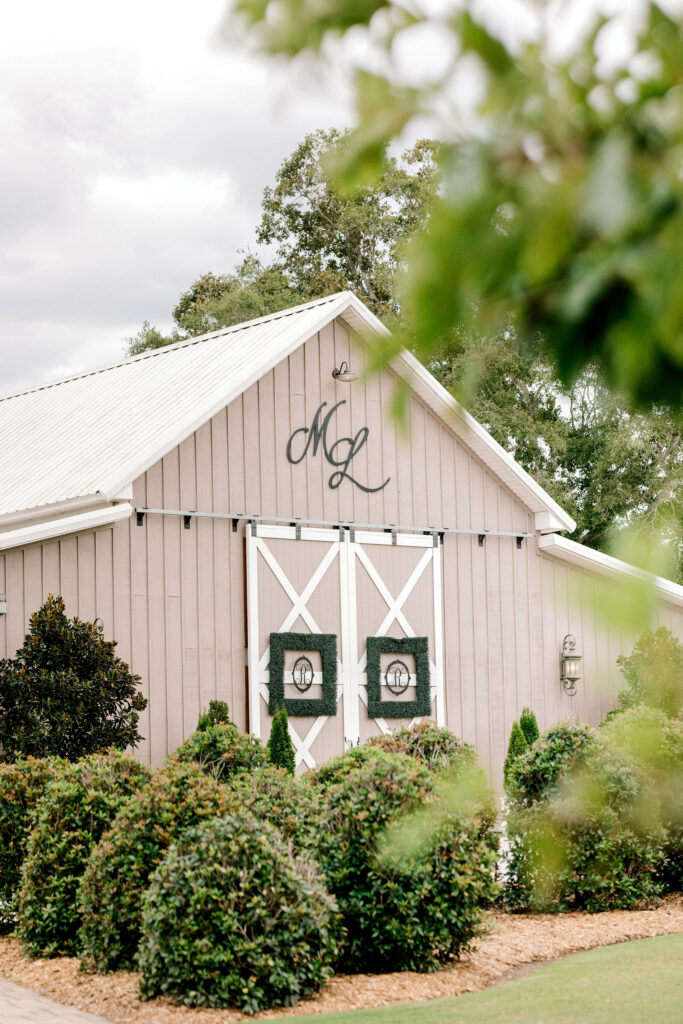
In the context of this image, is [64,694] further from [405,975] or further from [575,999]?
[575,999]

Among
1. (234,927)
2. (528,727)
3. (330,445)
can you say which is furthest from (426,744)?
(330,445)

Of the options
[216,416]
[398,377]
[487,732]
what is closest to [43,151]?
[216,416]

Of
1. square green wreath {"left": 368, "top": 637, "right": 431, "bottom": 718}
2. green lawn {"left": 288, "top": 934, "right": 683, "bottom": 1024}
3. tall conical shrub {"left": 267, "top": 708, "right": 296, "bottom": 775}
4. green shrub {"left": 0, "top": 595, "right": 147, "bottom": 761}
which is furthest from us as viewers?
square green wreath {"left": 368, "top": 637, "right": 431, "bottom": 718}

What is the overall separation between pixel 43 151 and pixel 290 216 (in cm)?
643

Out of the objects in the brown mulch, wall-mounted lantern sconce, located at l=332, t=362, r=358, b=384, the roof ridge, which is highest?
the roof ridge

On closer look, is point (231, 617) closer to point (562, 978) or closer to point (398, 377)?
point (562, 978)

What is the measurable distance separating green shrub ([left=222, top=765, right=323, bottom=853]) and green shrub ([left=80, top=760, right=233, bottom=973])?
15cm

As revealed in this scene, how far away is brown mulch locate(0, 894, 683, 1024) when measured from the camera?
611cm

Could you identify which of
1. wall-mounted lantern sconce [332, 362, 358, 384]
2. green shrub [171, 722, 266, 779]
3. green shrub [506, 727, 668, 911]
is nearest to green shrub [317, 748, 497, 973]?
green shrub [506, 727, 668, 911]

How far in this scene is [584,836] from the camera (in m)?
8.81

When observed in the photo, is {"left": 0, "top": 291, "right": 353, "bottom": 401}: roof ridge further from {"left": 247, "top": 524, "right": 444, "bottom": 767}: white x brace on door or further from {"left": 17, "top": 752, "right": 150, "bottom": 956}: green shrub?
{"left": 17, "top": 752, "right": 150, "bottom": 956}: green shrub

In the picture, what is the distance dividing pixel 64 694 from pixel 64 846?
3.87 meters

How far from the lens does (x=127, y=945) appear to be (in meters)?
6.93

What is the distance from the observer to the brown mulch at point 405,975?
611cm
